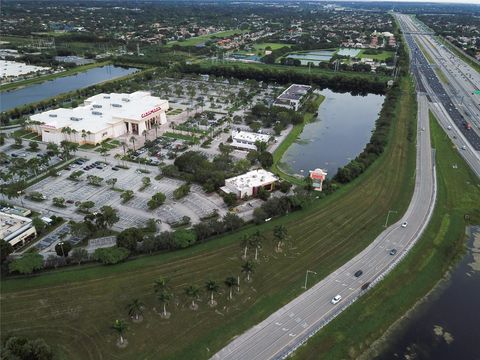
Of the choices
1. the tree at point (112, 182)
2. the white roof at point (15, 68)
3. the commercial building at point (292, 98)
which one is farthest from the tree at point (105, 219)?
the white roof at point (15, 68)

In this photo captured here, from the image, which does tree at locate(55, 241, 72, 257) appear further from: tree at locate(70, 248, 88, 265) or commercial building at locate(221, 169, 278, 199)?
commercial building at locate(221, 169, 278, 199)

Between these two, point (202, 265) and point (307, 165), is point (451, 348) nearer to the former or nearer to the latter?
point (202, 265)

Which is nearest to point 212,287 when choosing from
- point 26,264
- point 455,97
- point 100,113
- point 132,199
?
point 26,264

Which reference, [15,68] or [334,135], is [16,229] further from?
[15,68]

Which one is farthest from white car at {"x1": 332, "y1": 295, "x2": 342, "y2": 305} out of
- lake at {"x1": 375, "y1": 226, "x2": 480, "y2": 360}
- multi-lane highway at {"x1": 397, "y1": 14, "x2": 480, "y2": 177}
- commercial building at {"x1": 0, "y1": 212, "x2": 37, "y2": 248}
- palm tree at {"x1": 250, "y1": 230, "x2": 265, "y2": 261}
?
multi-lane highway at {"x1": 397, "y1": 14, "x2": 480, "y2": 177}

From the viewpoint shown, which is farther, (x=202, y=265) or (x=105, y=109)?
(x=105, y=109)

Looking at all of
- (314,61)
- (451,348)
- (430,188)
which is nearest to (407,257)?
(451,348)
